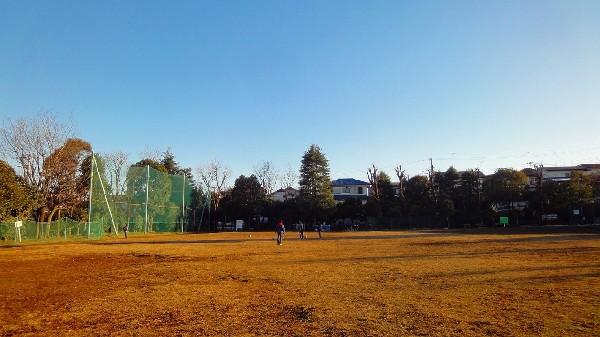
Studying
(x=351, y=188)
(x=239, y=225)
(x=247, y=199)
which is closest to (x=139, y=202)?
(x=239, y=225)

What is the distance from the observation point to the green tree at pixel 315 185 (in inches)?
2768

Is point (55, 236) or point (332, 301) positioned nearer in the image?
point (332, 301)

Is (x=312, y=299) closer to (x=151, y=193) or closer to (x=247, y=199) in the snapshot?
(x=151, y=193)

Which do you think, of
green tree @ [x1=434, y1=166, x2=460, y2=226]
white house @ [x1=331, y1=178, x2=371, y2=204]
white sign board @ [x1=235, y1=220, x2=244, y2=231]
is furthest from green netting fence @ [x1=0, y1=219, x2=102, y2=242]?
white house @ [x1=331, y1=178, x2=371, y2=204]

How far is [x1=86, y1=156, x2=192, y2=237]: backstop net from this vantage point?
4172 centimetres

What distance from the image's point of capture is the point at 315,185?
71.6 meters

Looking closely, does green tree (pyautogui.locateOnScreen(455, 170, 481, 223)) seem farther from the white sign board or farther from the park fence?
the park fence

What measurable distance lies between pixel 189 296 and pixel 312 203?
60501 mm

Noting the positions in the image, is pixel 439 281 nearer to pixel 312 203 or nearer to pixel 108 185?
pixel 108 185

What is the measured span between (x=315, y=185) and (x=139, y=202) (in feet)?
98.7

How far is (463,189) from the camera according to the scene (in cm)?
6569

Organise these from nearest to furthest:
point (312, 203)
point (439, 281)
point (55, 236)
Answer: point (439, 281)
point (55, 236)
point (312, 203)

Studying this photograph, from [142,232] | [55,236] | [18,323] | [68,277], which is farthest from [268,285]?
[142,232]

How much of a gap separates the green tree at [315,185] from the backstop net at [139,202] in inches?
778
